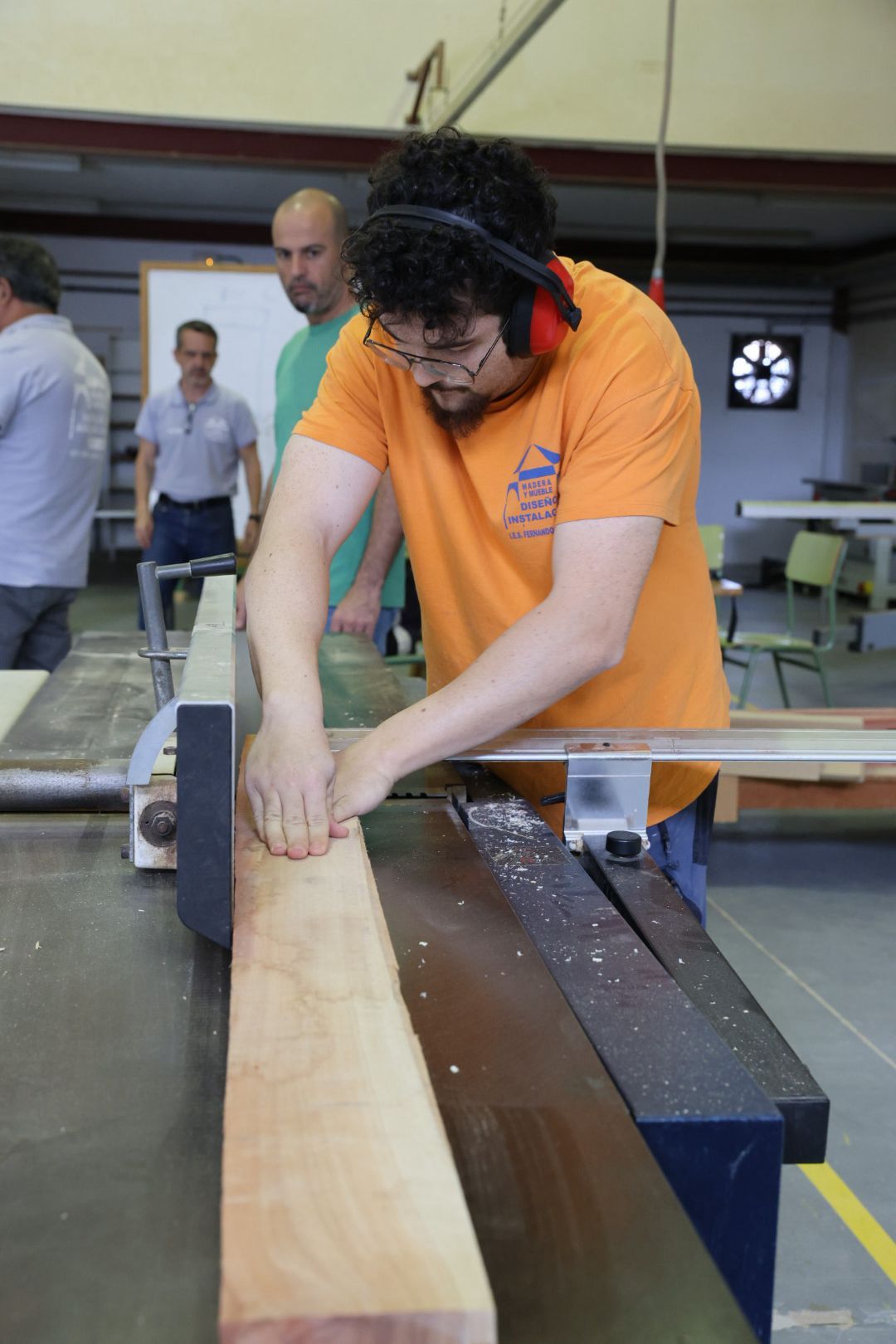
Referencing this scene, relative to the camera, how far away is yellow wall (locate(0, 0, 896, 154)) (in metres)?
5.98

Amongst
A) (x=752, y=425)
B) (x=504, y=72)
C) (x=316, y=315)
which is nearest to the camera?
(x=316, y=315)

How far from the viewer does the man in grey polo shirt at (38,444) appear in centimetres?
355

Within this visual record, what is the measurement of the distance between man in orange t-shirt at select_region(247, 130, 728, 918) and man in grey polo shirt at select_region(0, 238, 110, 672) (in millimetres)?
2222

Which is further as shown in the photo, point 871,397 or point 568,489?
point 871,397

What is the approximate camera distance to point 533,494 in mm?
1444

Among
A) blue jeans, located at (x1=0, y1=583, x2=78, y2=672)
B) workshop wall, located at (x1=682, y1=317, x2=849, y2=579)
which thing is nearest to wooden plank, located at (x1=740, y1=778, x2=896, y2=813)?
blue jeans, located at (x1=0, y1=583, x2=78, y2=672)

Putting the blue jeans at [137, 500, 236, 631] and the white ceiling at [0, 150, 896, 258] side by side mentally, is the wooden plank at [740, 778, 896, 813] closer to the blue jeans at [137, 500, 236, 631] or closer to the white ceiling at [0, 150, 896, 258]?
the blue jeans at [137, 500, 236, 631]

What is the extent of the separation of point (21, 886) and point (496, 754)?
561 millimetres

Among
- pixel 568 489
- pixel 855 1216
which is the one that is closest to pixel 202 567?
pixel 568 489

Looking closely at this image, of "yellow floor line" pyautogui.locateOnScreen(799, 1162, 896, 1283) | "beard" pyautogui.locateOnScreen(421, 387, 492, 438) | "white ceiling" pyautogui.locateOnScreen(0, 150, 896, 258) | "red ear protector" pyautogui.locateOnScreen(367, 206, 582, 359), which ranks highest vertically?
"white ceiling" pyautogui.locateOnScreen(0, 150, 896, 258)

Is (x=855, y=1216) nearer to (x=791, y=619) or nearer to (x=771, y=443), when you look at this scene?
(x=791, y=619)

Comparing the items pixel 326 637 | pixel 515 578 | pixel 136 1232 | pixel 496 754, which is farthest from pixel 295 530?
pixel 326 637

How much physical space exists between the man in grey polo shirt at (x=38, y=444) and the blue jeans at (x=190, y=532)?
5.94ft

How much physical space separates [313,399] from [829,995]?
7.10 feet
